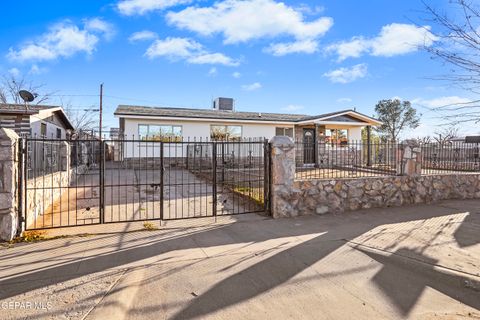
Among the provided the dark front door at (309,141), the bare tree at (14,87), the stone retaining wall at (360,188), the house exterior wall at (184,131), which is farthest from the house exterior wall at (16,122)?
the bare tree at (14,87)

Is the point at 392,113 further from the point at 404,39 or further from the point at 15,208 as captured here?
the point at 15,208

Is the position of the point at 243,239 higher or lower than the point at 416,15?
lower

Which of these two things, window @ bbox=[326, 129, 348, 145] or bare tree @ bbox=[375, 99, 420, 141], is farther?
bare tree @ bbox=[375, 99, 420, 141]

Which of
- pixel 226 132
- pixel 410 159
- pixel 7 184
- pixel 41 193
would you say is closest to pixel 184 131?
pixel 226 132

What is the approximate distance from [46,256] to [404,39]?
5827 mm

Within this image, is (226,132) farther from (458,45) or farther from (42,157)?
(458,45)

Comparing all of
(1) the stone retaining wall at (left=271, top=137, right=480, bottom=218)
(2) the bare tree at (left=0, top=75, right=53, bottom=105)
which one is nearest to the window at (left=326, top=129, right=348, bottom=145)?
(1) the stone retaining wall at (left=271, top=137, right=480, bottom=218)

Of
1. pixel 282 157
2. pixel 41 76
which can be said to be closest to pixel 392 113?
pixel 282 157

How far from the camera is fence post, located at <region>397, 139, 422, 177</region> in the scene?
8.09 m

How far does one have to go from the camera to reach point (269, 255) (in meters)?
4.33

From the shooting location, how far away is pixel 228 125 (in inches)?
739

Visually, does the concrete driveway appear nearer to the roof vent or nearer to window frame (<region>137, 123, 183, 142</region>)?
window frame (<region>137, 123, 183, 142</region>)

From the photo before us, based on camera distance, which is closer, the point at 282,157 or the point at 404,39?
the point at 404,39

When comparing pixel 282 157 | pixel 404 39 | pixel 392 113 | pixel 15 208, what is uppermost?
pixel 392 113
